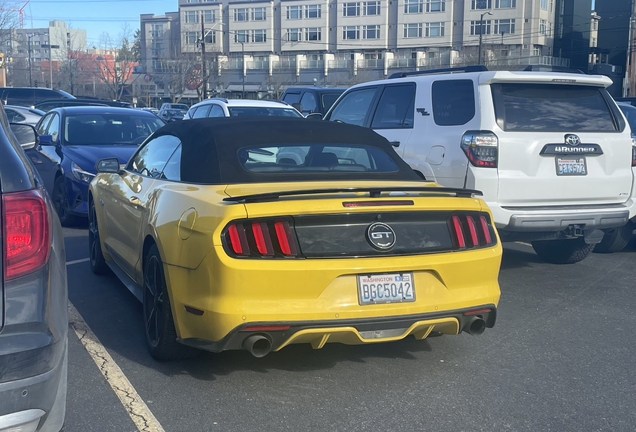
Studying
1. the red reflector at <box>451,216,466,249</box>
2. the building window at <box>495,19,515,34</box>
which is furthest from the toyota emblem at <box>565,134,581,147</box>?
the building window at <box>495,19,515,34</box>

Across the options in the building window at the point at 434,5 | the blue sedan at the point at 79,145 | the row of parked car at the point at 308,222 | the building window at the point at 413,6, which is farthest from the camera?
the building window at the point at 413,6

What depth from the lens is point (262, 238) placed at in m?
4.11

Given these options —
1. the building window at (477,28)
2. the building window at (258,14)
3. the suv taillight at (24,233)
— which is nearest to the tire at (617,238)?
the suv taillight at (24,233)

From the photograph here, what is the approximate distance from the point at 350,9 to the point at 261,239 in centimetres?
7707

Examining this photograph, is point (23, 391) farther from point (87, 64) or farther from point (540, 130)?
point (87, 64)

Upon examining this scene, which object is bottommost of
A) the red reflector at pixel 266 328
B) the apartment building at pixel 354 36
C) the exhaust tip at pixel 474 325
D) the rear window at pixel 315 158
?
the exhaust tip at pixel 474 325

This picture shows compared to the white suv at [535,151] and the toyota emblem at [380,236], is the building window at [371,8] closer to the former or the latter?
the white suv at [535,151]

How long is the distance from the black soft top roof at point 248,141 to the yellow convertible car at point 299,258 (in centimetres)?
2

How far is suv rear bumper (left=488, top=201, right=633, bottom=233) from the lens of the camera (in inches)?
266

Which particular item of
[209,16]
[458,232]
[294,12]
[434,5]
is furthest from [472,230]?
[209,16]

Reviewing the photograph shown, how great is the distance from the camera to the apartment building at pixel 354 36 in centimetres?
7062

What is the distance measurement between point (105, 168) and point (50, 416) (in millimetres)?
3971

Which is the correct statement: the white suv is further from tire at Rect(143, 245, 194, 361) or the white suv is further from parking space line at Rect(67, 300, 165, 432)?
parking space line at Rect(67, 300, 165, 432)

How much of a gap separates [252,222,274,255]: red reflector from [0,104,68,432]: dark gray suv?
1.34 metres
